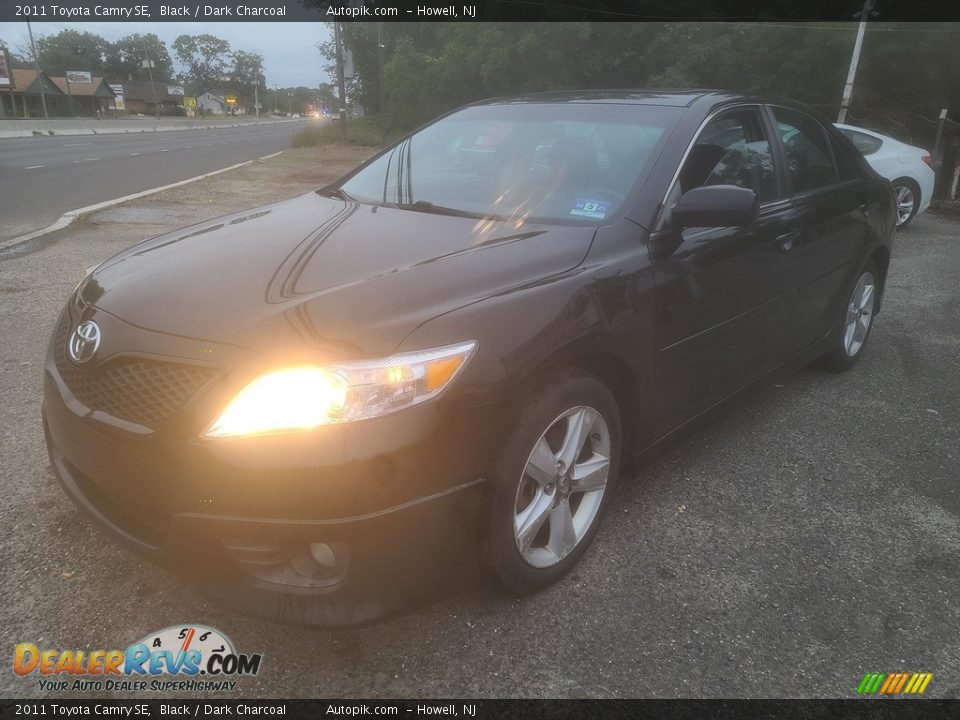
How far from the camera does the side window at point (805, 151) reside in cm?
365

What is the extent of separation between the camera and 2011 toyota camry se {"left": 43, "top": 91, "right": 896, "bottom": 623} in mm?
1861

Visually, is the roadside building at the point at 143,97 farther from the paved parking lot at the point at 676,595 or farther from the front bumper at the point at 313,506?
the front bumper at the point at 313,506

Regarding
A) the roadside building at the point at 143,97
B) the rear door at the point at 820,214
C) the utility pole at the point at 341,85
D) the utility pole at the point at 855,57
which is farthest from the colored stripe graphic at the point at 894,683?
the roadside building at the point at 143,97

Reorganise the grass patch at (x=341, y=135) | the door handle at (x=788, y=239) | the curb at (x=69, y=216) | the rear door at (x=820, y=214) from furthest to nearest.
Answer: the grass patch at (x=341, y=135)
the curb at (x=69, y=216)
the rear door at (x=820, y=214)
the door handle at (x=788, y=239)

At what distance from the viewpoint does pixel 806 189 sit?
368cm

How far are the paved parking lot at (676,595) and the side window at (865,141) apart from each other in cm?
737

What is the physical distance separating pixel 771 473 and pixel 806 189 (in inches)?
58.0

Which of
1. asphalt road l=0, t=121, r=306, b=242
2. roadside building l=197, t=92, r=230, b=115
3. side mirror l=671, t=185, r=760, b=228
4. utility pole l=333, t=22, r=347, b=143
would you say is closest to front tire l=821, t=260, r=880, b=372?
side mirror l=671, t=185, r=760, b=228

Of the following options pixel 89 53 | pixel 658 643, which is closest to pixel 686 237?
pixel 658 643

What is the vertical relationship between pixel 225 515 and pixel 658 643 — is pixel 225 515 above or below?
above

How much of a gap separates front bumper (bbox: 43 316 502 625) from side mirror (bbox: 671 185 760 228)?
3.89ft

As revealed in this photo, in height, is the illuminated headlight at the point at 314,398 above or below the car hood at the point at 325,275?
below
